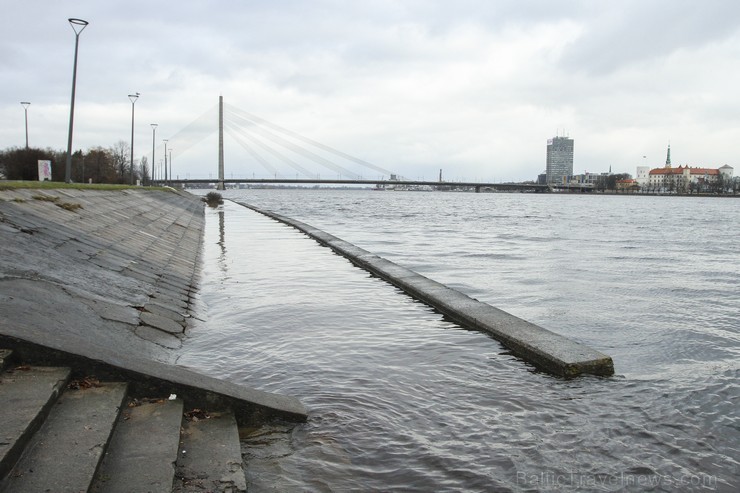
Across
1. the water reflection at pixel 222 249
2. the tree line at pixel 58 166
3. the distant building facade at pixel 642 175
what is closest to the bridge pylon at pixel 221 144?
the tree line at pixel 58 166

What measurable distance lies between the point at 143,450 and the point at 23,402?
27.3 inches

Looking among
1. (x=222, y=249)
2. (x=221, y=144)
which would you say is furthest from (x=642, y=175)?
(x=222, y=249)

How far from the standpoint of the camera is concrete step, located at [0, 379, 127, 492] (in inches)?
107

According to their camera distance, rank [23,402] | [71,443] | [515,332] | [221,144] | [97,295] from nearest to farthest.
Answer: [71,443], [23,402], [515,332], [97,295], [221,144]

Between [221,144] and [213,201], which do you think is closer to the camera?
[213,201]

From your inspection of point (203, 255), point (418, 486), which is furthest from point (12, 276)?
point (203, 255)

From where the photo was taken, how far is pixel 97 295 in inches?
266

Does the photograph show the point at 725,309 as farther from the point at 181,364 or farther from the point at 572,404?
the point at 181,364

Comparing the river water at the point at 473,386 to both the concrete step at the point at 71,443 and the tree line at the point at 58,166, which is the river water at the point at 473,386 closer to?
the concrete step at the point at 71,443

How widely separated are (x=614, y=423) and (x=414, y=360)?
192 centimetres

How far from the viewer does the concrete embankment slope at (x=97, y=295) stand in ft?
13.4

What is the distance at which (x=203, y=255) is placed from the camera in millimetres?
14578

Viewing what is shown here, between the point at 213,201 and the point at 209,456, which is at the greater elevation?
the point at 213,201

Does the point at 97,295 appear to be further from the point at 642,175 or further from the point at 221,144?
the point at 642,175
